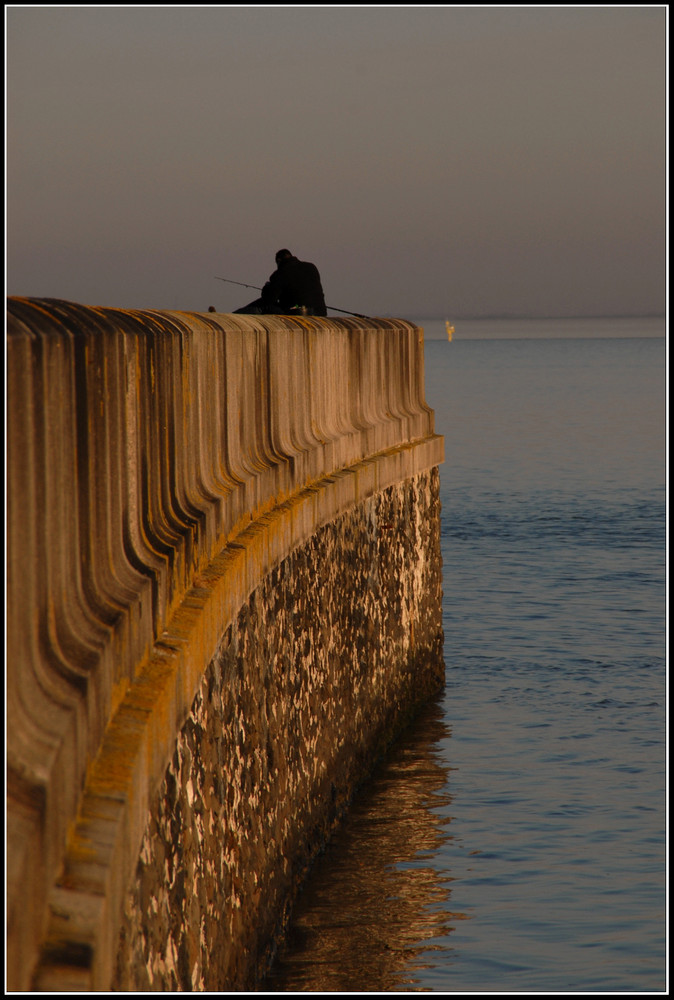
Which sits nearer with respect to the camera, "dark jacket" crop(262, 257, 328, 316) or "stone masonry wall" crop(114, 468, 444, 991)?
"stone masonry wall" crop(114, 468, 444, 991)

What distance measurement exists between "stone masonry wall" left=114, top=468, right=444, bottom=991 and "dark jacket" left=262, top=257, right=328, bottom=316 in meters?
2.05

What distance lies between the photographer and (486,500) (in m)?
32.4

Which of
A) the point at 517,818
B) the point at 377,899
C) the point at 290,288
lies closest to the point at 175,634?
the point at 377,899

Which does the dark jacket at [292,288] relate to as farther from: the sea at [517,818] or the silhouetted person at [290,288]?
the sea at [517,818]

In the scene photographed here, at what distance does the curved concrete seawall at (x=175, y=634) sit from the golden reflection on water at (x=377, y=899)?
206 millimetres

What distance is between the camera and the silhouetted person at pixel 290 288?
1274 cm

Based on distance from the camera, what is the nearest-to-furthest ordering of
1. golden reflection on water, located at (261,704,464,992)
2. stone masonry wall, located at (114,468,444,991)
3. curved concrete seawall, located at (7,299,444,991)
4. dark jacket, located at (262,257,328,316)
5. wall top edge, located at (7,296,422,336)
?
1. curved concrete seawall, located at (7,299,444,991)
2. wall top edge, located at (7,296,422,336)
3. stone masonry wall, located at (114,468,444,991)
4. golden reflection on water, located at (261,704,464,992)
5. dark jacket, located at (262,257,328,316)

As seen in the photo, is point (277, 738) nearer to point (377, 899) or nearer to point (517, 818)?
point (377, 899)

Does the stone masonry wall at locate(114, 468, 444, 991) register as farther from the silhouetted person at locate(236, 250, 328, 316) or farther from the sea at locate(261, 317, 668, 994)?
the silhouetted person at locate(236, 250, 328, 316)

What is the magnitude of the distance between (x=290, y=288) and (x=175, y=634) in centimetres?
917

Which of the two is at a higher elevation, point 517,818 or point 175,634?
point 175,634

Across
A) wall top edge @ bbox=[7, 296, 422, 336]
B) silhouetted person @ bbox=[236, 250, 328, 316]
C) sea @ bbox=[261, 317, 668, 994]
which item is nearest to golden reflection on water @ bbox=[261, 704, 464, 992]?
sea @ bbox=[261, 317, 668, 994]

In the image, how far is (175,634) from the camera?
3910mm

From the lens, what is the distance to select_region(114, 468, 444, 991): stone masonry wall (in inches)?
152
